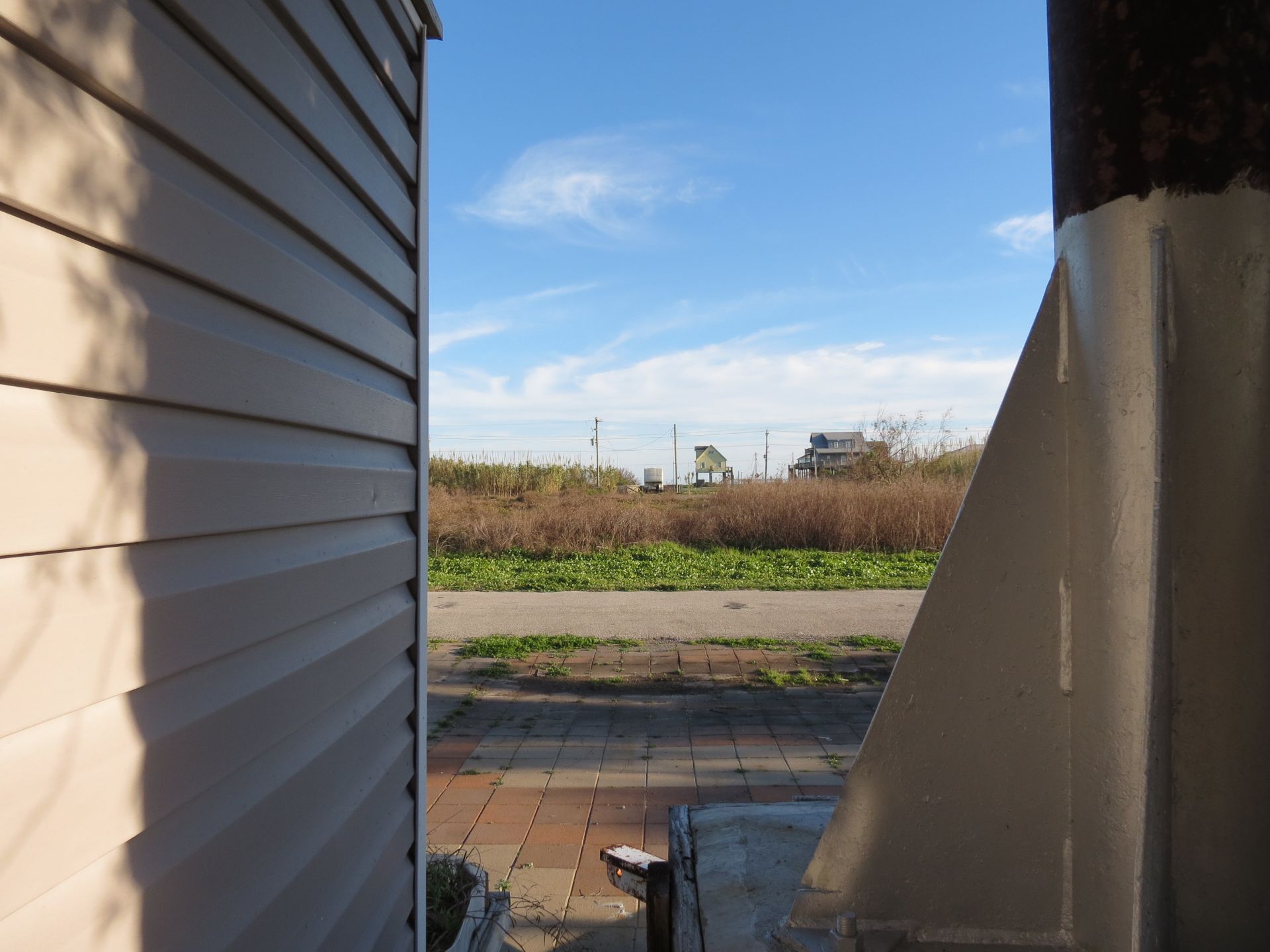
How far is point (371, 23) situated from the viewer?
1925 mm

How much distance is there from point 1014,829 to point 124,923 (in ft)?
4.56

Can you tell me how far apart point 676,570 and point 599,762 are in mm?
7145

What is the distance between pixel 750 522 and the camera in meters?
14.2

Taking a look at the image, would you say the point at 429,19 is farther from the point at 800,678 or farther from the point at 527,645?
the point at 527,645

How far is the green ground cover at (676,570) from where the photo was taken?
33.1 ft

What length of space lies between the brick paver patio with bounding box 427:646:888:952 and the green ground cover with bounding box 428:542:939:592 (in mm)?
3686

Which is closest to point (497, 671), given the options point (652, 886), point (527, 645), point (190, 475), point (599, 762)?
point (527, 645)

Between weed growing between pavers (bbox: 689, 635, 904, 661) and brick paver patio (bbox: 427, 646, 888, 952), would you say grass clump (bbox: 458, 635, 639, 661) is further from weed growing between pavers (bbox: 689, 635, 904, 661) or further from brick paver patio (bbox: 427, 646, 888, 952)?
weed growing between pavers (bbox: 689, 635, 904, 661)

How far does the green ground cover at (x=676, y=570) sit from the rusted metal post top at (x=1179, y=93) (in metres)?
8.55

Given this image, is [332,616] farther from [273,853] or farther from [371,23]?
[371,23]

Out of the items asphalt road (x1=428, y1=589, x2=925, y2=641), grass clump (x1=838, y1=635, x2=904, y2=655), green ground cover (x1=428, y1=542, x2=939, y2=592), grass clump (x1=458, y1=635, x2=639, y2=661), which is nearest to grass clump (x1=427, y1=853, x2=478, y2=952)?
grass clump (x1=458, y1=635, x2=639, y2=661)

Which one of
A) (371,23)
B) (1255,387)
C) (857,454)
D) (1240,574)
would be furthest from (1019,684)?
(857,454)

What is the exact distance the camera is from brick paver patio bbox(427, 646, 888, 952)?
3.19 m

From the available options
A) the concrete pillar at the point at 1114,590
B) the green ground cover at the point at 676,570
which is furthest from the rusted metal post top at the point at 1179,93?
the green ground cover at the point at 676,570
